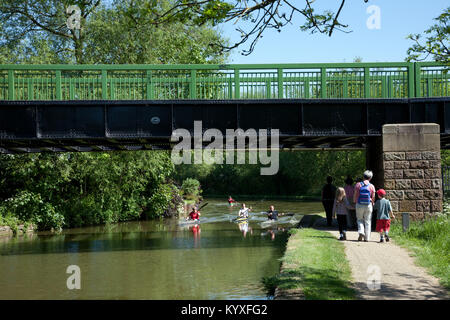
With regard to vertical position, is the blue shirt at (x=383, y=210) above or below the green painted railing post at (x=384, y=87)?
below

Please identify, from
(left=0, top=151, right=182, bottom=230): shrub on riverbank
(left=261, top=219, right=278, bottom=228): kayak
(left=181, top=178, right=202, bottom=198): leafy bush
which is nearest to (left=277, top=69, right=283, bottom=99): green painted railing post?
(left=261, top=219, right=278, bottom=228): kayak

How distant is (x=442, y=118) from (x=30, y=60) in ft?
72.0

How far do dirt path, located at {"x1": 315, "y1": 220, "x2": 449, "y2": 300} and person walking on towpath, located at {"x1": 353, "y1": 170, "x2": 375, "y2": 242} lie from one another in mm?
558

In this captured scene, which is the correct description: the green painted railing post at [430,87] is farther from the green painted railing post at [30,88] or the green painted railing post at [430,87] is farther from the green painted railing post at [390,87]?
the green painted railing post at [30,88]

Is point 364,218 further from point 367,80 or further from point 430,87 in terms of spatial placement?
point 430,87

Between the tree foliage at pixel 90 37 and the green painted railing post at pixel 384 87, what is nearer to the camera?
the green painted railing post at pixel 384 87

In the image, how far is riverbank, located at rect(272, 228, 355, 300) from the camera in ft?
28.2

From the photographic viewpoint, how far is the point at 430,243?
13.4 m

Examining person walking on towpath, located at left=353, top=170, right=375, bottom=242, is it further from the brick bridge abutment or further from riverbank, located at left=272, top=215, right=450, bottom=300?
the brick bridge abutment

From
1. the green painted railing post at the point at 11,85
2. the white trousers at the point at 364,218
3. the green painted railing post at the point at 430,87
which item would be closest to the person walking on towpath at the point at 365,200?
the white trousers at the point at 364,218

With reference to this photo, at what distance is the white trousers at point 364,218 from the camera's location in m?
14.2

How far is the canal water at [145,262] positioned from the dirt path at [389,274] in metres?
2.23

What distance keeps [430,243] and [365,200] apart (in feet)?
6.47
